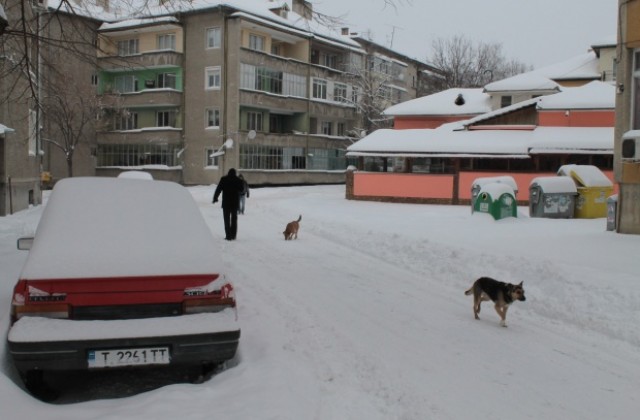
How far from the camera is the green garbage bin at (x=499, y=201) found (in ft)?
58.6

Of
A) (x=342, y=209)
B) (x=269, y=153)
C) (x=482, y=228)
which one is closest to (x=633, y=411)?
(x=482, y=228)

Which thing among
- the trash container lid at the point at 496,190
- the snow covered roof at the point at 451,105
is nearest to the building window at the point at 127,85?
the snow covered roof at the point at 451,105

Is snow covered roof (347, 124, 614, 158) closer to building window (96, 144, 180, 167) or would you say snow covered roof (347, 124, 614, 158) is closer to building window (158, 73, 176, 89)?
building window (96, 144, 180, 167)

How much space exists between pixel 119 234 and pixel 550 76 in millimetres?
45988

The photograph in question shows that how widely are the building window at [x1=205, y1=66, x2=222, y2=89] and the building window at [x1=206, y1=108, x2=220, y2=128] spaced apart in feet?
5.46

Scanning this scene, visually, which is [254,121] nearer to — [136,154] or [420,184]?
[136,154]

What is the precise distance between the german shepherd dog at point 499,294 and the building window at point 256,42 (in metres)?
39.7

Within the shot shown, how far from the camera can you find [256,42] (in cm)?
4544

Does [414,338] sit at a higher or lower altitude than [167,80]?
lower

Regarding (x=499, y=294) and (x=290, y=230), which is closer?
(x=499, y=294)

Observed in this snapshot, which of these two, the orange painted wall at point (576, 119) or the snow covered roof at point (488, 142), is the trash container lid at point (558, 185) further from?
the orange painted wall at point (576, 119)

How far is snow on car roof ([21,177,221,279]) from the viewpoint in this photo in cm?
480

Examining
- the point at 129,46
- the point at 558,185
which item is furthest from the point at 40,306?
the point at 129,46

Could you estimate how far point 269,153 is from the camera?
151ft
